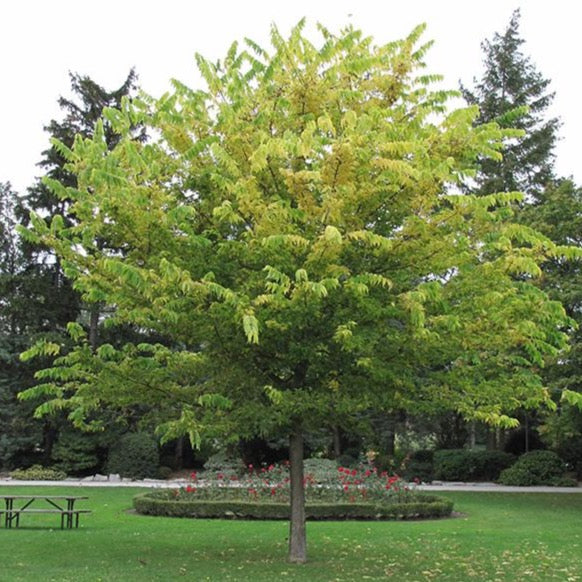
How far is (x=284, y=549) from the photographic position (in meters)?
10.9

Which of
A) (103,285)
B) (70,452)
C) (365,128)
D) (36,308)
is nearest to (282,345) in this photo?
(103,285)

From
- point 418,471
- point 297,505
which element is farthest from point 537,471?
point 297,505

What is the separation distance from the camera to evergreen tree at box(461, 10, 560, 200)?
31.0 meters

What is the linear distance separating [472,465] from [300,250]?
21.7m

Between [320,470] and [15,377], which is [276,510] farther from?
[15,377]

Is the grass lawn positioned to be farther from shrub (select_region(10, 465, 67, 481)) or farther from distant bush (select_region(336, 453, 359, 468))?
distant bush (select_region(336, 453, 359, 468))

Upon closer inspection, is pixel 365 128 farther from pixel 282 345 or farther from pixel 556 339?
pixel 556 339

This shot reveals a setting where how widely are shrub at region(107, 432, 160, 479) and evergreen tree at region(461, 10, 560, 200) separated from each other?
16.7 m

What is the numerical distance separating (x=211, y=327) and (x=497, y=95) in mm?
27539

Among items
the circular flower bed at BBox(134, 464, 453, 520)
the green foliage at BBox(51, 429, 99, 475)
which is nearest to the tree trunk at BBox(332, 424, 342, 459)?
the green foliage at BBox(51, 429, 99, 475)

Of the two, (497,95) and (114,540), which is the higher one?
(497,95)

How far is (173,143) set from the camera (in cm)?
863

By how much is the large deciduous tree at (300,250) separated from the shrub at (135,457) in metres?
18.5

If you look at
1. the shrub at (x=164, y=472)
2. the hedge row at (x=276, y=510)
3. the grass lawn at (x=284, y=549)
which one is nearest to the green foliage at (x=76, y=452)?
the shrub at (x=164, y=472)
